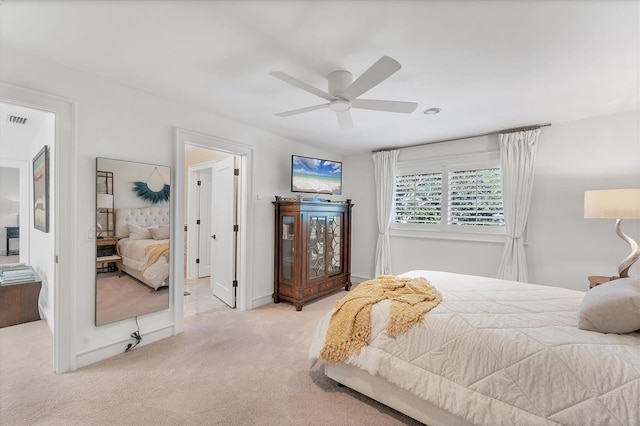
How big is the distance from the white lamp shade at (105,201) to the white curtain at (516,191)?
4.37 meters

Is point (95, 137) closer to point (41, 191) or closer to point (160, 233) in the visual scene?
point (160, 233)

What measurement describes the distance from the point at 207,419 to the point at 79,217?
185 cm

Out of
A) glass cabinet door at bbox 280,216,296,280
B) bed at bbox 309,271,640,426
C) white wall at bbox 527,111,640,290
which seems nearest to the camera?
bed at bbox 309,271,640,426

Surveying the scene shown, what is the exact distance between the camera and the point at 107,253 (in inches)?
92.9

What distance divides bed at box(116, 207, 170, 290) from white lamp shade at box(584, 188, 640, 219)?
3.99 metres

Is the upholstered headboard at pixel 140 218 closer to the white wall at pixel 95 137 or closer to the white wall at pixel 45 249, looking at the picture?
the white wall at pixel 95 137

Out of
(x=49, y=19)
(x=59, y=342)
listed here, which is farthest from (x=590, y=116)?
(x=59, y=342)

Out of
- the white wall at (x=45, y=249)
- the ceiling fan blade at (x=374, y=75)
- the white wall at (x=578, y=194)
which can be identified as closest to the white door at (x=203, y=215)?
the white wall at (x=45, y=249)

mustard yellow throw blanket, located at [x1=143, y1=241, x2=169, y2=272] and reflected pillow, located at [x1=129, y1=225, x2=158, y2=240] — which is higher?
reflected pillow, located at [x1=129, y1=225, x2=158, y2=240]

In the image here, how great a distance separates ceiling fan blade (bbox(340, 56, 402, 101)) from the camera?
157 centimetres

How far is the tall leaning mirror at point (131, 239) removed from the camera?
91.9 inches

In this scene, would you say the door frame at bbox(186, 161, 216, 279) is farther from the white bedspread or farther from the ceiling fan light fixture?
the ceiling fan light fixture

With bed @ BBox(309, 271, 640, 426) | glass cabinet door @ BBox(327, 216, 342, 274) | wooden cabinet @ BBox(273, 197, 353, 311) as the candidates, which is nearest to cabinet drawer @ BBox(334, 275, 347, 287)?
wooden cabinet @ BBox(273, 197, 353, 311)

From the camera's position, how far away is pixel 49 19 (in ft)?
5.22
